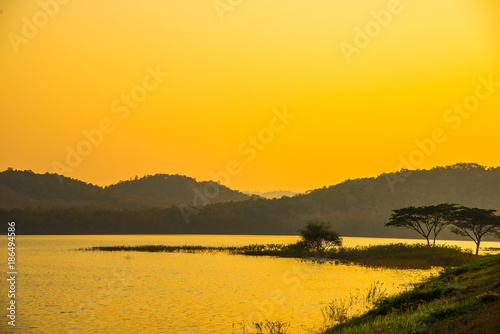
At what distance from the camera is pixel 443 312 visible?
66.5 ft

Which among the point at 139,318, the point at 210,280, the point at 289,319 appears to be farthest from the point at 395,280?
the point at 139,318

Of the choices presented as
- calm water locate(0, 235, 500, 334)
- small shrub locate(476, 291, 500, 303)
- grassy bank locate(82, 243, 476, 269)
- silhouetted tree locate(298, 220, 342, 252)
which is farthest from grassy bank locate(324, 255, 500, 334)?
silhouetted tree locate(298, 220, 342, 252)

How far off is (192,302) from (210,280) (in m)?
15.2

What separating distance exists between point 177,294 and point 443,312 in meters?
28.5

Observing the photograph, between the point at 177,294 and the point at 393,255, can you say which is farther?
the point at 393,255

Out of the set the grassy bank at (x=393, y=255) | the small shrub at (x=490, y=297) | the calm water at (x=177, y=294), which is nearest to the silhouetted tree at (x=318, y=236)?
the grassy bank at (x=393, y=255)

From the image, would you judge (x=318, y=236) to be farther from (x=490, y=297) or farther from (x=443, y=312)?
(x=490, y=297)

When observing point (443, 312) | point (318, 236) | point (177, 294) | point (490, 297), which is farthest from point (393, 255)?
point (490, 297)

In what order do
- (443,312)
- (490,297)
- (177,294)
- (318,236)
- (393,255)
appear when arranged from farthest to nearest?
1. (318,236)
2. (393,255)
3. (177,294)
4. (443,312)
5. (490,297)

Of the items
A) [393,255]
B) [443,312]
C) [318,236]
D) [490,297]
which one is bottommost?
[443,312]

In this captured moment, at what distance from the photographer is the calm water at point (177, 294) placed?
31.0 metres

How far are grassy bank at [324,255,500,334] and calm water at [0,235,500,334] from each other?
5.46 m

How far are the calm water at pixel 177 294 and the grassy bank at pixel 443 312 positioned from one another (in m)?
5.46

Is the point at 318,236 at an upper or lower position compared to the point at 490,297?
upper
